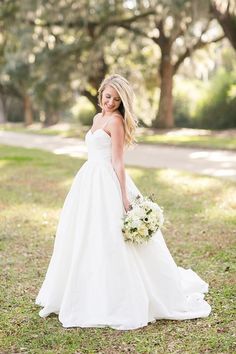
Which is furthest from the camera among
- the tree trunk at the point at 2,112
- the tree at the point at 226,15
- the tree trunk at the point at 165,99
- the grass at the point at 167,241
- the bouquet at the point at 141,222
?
the tree trunk at the point at 2,112

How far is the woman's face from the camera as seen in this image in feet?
14.8

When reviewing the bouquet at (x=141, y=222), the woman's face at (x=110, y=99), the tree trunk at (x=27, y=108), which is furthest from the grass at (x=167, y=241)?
the tree trunk at (x=27, y=108)

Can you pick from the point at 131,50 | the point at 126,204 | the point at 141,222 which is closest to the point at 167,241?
the point at 126,204

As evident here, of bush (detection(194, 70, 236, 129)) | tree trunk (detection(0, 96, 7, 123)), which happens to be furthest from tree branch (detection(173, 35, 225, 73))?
tree trunk (detection(0, 96, 7, 123))

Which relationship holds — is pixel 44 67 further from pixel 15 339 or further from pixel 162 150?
pixel 15 339

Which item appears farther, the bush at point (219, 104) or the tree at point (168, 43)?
the bush at point (219, 104)

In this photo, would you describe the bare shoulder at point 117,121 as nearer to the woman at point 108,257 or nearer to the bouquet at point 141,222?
the woman at point 108,257

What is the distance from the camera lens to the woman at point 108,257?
4.39 m

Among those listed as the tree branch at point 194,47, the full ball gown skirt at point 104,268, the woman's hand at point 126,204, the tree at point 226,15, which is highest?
the tree at point 226,15

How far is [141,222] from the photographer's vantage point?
4355 millimetres

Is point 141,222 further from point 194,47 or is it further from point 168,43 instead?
point 194,47

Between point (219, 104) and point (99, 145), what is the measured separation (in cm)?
2575

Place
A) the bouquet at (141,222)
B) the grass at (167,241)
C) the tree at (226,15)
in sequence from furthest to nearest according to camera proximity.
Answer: the tree at (226,15), the bouquet at (141,222), the grass at (167,241)

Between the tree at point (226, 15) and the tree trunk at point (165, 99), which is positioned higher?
the tree at point (226, 15)
